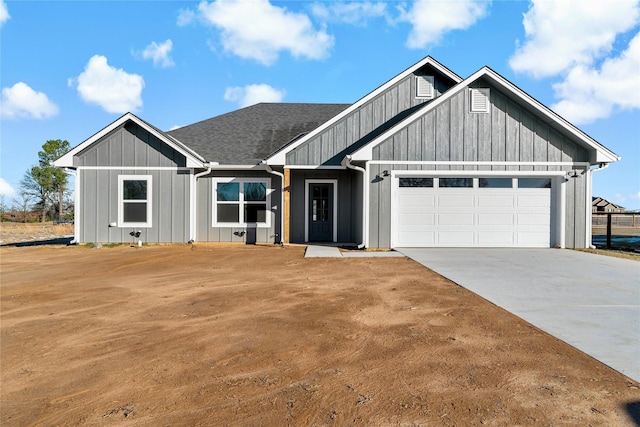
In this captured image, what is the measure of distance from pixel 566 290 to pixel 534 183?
690cm

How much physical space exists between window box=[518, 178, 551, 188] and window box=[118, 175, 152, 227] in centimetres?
1273

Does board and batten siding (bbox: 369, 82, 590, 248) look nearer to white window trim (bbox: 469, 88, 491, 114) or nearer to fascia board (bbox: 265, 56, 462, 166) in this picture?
white window trim (bbox: 469, 88, 491, 114)

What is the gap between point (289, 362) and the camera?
10.6 ft

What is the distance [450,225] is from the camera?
11688 millimetres

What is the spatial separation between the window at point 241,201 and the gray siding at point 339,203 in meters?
0.98

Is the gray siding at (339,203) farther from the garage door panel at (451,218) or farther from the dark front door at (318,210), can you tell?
the garage door panel at (451,218)

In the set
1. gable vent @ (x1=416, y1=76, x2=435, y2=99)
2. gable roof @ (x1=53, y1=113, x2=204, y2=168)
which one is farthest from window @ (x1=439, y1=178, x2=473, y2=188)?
gable roof @ (x1=53, y1=113, x2=204, y2=168)

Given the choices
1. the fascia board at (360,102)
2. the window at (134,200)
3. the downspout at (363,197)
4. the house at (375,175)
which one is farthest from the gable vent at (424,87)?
the window at (134,200)

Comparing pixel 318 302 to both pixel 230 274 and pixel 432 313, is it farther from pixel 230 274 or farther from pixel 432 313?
pixel 230 274

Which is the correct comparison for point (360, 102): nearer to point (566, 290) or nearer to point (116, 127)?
point (116, 127)

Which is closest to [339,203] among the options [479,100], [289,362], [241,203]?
[241,203]

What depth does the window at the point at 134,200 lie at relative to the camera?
13.1 meters

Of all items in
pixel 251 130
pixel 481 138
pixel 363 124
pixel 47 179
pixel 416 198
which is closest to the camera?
pixel 481 138

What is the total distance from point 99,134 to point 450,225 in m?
12.4
